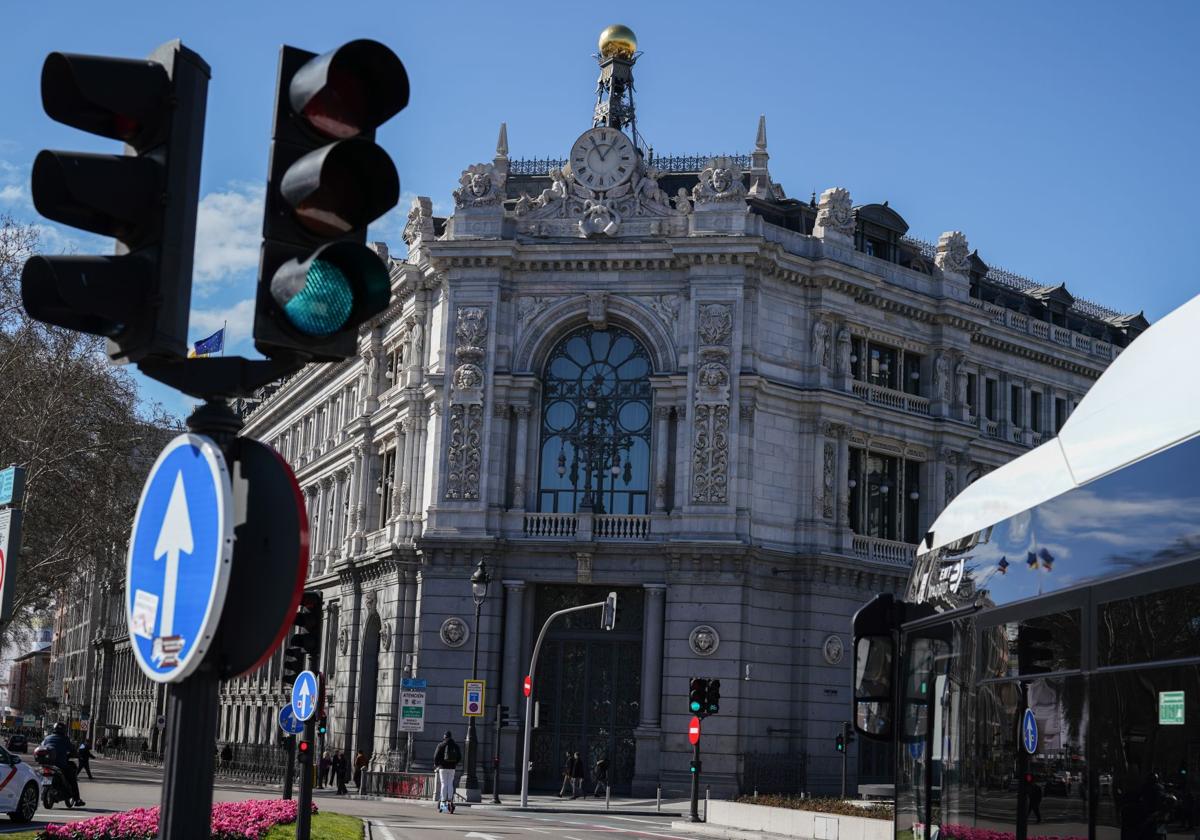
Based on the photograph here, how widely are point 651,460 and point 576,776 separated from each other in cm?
999

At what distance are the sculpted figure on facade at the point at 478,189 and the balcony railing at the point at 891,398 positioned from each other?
44.3ft

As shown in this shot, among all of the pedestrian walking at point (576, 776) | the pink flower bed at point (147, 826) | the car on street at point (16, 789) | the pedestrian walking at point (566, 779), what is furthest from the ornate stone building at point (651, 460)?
the pink flower bed at point (147, 826)

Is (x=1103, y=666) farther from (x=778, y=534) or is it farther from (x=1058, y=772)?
(x=778, y=534)

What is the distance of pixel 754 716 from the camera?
47.6 m

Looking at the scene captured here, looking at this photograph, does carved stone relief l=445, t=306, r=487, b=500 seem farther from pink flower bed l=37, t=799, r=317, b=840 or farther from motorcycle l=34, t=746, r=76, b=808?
pink flower bed l=37, t=799, r=317, b=840

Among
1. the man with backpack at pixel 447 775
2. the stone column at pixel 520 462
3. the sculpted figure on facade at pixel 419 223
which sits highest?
the sculpted figure on facade at pixel 419 223

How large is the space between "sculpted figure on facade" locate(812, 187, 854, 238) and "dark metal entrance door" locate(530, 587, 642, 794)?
45.7 ft

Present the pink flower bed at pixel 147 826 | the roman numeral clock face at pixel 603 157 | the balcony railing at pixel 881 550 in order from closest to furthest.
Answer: the pink flower bed at pixel 147 826, the roman numeral clock face at pixel 603 157, the balcony railing at pixel 881 550

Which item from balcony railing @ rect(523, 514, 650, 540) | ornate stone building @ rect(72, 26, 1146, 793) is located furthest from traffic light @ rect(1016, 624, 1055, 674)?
balcony railing @ rect(523, 514, 650, 540)

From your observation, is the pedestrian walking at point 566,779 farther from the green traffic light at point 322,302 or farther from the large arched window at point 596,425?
the green traffic light at point 322,302

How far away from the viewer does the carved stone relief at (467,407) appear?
49531 mm

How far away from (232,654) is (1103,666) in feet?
14.7

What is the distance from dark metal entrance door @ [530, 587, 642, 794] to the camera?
48062 mm

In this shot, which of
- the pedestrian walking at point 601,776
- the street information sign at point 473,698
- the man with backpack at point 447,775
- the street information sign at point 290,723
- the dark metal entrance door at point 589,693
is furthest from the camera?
the dark metal entrance door at point 589,693
